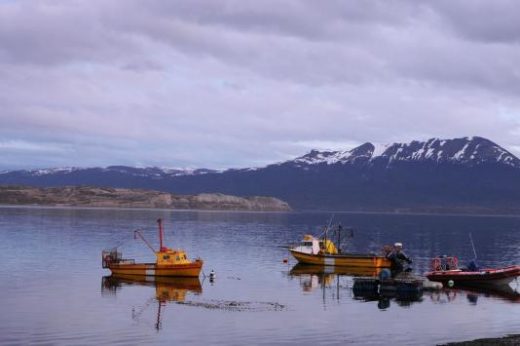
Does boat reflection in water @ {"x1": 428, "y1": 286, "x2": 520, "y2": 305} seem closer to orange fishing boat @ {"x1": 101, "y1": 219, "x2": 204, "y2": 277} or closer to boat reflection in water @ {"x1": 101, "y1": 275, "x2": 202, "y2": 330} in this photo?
boat reflection in water @ {"x1": 101, "y1": 275, "x2": 202, "y2": 330}

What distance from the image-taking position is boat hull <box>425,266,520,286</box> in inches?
2955

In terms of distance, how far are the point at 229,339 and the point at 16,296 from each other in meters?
23.6

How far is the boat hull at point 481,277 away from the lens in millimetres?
75062

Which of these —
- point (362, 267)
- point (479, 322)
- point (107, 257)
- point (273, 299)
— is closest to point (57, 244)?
point (107, 257)

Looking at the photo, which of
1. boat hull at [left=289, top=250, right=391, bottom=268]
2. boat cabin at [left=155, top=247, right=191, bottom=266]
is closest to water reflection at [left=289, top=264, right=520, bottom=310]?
boat hull at [left=289, top=250, right=391, bottom=268]

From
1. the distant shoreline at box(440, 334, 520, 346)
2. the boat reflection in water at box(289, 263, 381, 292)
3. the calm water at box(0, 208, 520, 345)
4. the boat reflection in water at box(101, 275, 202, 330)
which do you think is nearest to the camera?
the distant shoreline at box(440, 334, 520, 346)

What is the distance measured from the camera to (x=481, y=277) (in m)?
75.4

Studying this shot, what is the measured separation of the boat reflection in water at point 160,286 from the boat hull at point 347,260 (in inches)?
982

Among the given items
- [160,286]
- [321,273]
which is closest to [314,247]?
[321,273]

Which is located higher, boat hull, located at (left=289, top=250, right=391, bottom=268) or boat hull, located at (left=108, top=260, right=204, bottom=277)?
boat hull, located at (left=108, top=260, right=204, bottom=277)

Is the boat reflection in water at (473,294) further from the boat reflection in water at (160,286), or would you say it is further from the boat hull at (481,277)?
the boat reflection in water at (160,286)

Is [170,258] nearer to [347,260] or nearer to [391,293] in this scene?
[391,293]

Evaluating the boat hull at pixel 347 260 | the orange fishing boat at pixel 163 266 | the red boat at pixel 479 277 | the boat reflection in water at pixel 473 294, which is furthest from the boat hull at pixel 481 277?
the orange fishing boat at pixel 163 266

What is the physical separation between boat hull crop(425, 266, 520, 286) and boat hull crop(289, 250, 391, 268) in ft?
49.8
